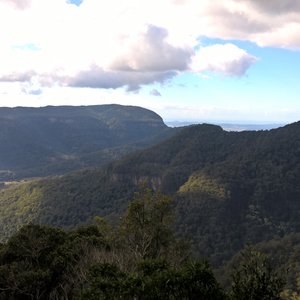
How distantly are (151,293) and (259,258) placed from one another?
6.12 meters

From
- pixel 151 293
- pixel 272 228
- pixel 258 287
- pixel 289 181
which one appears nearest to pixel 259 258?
pixel 258 287

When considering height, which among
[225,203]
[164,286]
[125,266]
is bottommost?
[225,203]

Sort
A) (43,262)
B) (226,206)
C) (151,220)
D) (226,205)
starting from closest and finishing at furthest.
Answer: (43,262) → (151,220) → (226,206) → (226,205)

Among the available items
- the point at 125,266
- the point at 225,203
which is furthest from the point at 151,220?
the point at 225,203

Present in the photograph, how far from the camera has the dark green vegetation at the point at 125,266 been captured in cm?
1945

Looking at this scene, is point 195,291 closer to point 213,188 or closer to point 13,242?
point 13,242

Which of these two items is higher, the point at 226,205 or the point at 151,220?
the point at 151,220

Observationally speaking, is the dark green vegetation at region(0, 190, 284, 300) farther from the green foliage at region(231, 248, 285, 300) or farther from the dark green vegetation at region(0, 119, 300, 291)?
the dark green vegetation at region(0, 119, 300, 291)

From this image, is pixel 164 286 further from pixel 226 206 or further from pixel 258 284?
pixel 226 206

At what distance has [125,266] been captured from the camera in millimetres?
27953

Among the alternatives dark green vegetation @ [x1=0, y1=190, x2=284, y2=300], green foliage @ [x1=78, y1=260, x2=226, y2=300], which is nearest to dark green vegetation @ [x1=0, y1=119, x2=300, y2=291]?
dark green vegetation @ [x1=0, y1=190, x2=284, y2=300]

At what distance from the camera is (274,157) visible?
184250 mm

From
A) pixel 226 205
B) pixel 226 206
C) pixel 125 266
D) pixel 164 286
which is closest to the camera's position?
pixel 164 286

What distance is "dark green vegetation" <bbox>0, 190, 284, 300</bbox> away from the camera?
19.5 m
